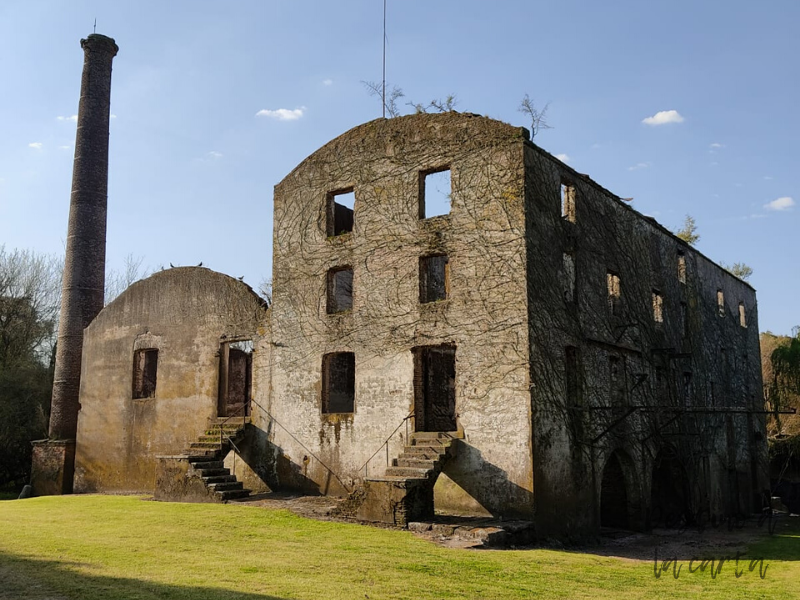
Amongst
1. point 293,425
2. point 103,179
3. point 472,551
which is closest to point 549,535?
point 472,551

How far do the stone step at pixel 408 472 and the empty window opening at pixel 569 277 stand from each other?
5360 millimetres

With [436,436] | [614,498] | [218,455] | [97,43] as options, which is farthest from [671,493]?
[97,43]

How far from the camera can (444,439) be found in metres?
16.1

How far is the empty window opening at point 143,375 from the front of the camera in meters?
23.5

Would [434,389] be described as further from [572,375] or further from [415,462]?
[415,462]

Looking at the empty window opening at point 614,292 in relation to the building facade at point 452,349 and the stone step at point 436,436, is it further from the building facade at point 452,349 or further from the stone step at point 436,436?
the stone step at point 436,436

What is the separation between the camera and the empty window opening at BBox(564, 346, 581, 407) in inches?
669

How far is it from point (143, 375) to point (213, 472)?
6.46 m

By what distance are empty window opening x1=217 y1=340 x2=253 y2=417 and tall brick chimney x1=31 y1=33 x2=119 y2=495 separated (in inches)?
259

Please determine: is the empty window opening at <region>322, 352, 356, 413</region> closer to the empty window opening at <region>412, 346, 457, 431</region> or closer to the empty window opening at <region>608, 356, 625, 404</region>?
the empty window opening at <region>412, 346, 457, 431</region>

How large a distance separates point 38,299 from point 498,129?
28.8 metres

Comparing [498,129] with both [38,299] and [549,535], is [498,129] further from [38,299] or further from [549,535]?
[38,299]

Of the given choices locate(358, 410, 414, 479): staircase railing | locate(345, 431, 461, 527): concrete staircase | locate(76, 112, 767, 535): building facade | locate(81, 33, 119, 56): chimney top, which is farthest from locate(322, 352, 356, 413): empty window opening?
locate(81, 33, 119, 56): chimney top

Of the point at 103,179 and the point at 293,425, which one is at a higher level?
the point at 103,179
